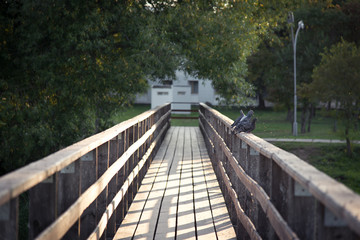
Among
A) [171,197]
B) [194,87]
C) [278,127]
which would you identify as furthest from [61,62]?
[194,87]

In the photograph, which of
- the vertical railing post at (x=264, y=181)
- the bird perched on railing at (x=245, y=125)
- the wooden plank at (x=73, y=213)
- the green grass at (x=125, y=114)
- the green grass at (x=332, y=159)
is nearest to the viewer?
the wooden plank at (x=73, y=213)

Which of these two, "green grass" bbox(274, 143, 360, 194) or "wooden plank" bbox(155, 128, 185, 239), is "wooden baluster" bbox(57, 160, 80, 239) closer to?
"wooden plank" bbox(155, 128, 185, 239)

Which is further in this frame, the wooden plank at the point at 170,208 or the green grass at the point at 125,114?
the green grass at the point at 125,114

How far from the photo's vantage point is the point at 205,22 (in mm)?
14758

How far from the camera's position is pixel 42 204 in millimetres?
3430

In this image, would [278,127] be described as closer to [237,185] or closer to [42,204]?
[237,185]

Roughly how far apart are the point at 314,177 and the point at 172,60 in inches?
464

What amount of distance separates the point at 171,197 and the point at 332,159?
835 inches

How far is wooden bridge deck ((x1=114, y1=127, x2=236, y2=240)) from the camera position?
21.3ft

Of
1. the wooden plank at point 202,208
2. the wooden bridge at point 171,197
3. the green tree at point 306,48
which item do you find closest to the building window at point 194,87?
the green tree at point 306,48

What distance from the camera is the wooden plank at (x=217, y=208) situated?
658 cm

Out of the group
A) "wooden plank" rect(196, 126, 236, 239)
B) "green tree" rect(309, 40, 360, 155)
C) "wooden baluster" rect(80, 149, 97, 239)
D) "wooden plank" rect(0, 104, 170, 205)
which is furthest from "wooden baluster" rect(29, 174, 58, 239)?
"green tree" rect(309, 40, 360, 155)

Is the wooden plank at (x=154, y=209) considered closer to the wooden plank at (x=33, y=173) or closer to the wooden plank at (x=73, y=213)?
the wooden plank at (x=73, y=213)

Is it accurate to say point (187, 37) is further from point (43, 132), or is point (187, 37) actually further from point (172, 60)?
point (43, 132)
